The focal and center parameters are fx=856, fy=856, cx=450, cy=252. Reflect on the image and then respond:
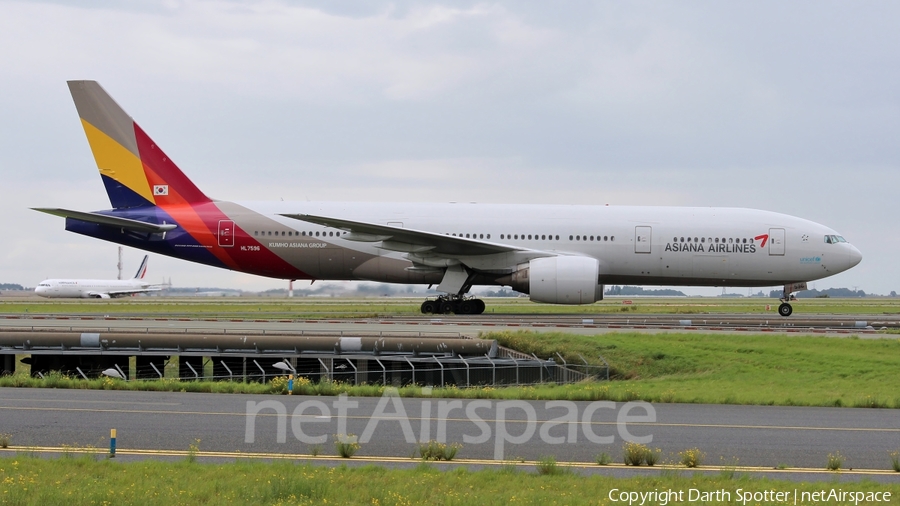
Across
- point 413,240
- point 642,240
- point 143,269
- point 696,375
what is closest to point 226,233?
point 413,240

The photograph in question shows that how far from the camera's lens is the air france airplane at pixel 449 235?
2995 cm

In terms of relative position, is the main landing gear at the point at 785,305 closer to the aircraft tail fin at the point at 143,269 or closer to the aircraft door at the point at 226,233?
the aircraft door at the point at 226,233

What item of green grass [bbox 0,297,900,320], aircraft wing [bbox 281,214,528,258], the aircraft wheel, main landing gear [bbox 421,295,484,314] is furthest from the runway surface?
the aircraft wheel

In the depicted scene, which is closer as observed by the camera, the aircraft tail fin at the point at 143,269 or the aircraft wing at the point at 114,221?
the aircraft wing at the point at 114,221

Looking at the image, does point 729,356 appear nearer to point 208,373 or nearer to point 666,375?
point 666,375

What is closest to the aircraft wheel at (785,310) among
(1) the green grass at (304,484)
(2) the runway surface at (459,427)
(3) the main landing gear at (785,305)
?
(3) the main landing gear at (785,305)

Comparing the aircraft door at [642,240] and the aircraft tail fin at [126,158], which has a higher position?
the aircraft tail fin at [126,158]

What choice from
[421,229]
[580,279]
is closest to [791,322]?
[580,279]

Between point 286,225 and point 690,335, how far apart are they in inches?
593

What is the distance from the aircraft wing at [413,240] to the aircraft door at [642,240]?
386cm

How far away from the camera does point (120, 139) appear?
31.2 metres

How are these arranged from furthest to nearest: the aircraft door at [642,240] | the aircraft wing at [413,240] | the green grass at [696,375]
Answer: the aircraft door at [642,240], the aircraft wing at [413,240], the green grass at [696,375]

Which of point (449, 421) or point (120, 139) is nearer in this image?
point (449, 421)

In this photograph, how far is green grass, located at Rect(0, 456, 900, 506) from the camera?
7023 millimetres
